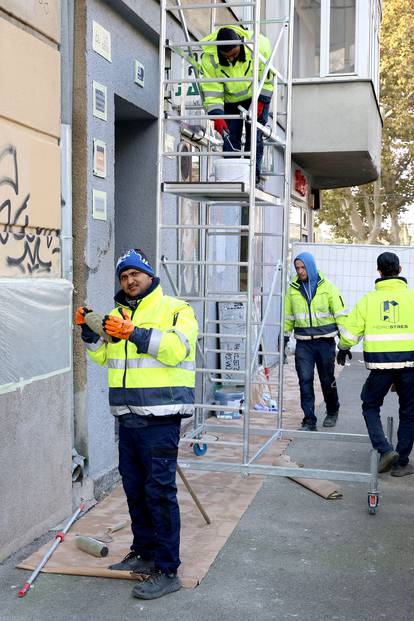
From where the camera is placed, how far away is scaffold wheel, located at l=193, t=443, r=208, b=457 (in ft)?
23.6

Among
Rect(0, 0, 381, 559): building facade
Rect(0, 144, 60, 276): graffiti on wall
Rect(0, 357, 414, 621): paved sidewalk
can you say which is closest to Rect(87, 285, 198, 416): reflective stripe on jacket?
Rect(0, 0, 381, 559): building facade

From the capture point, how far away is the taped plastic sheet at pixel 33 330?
4.65 meters

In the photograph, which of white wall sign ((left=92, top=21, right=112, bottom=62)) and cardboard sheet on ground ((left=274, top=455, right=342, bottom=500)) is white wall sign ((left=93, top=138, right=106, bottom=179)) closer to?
white wall sign ((left=92, top=21, right=112, bottom=62))

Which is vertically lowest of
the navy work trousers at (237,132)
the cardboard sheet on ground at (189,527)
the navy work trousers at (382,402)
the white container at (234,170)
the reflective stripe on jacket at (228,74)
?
the cardboard sheet on ground at (189,527)

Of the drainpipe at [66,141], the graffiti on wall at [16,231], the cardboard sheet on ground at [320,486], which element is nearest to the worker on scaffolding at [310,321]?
the cardboard sheet on ground at [320,486]

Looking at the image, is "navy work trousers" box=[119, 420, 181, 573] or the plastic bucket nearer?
"navy work trousers" box=[119, 420, 181, 573]

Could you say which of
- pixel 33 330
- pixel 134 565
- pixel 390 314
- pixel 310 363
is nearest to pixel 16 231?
pixel 33 330

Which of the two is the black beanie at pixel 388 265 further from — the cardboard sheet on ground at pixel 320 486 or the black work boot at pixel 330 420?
the black work boot at pixel 330 420

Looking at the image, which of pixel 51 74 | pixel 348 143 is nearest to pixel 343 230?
pixel 348 143

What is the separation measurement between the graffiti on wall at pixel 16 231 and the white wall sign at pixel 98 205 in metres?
0.74

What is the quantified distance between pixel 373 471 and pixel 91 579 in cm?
215

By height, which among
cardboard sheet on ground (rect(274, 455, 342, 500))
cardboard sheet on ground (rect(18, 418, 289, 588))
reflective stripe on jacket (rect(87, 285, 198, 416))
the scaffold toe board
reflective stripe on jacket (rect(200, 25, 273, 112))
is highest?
reflective stripe on jacket (rect(200, 25, 273, 112))

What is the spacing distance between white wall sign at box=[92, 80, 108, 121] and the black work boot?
14.1 ft

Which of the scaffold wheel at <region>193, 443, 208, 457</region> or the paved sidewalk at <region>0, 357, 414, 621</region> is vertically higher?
the scaffold wheel at <region>193, 443, 208, 457</region>
